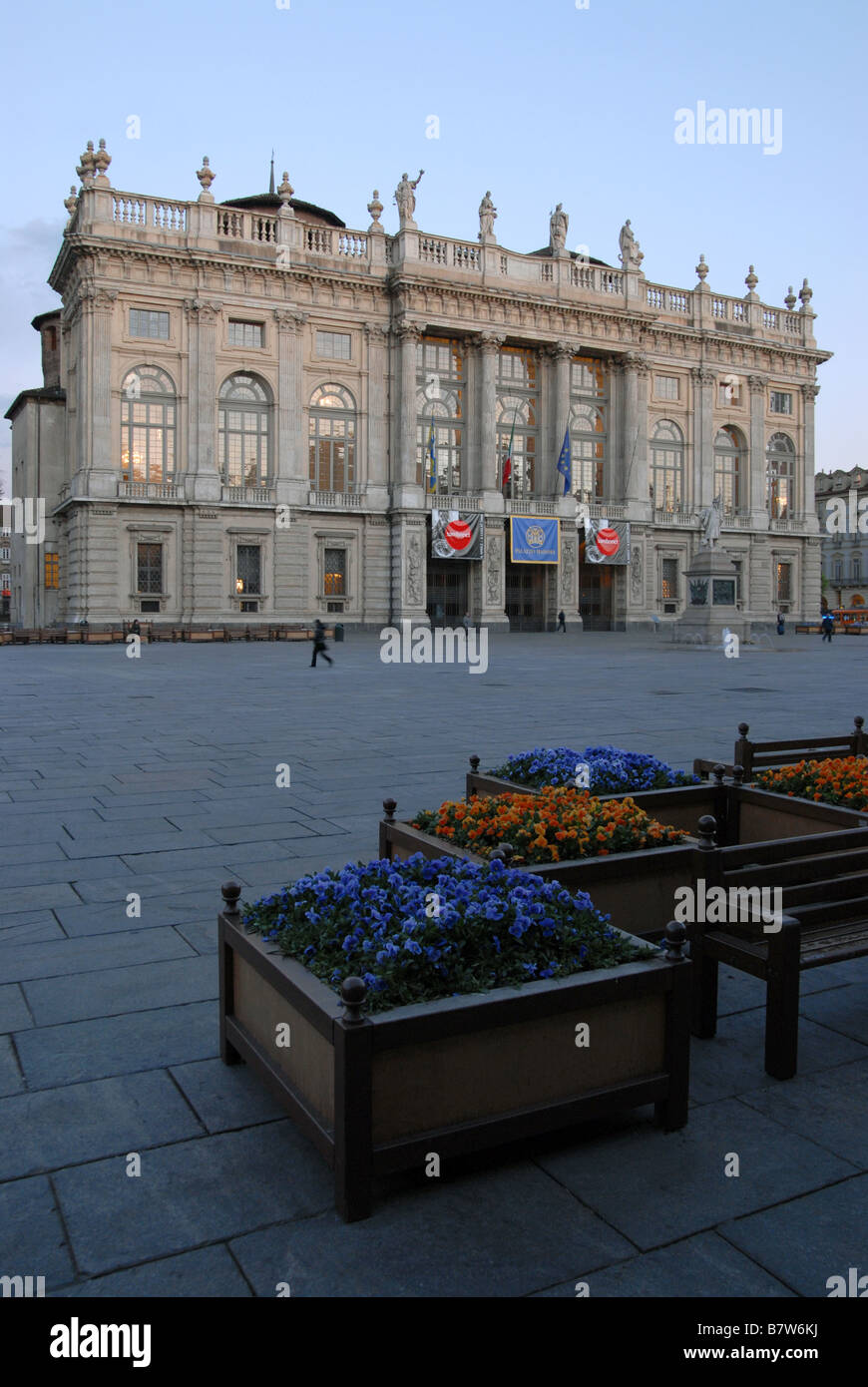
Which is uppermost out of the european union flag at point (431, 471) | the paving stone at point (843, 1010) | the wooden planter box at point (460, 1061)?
the european union flag at point (431, 471)

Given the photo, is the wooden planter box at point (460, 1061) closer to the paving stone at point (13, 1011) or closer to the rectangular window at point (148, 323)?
the paving stone at point (13, 1011)

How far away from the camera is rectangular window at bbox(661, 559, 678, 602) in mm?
60656

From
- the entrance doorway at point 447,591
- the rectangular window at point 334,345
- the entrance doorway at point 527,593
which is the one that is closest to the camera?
the rectangular window at point 334,345

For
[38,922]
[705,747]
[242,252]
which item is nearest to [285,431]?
[242,252]

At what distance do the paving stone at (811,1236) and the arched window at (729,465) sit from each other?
208ft

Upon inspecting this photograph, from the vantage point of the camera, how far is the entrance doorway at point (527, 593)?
5741cm

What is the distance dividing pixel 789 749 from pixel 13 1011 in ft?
19.9

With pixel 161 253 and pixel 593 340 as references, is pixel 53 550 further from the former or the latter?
pixel 593 340

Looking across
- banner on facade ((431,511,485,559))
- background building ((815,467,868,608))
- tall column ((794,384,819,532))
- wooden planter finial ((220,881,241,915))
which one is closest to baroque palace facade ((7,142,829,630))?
banner on facade ((431,511,485,559))

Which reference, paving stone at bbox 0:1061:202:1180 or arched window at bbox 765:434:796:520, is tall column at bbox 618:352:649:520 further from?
paving stone at bbox 0:1061:202:1180

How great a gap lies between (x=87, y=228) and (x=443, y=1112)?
160ft

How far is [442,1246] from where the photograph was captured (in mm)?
3033

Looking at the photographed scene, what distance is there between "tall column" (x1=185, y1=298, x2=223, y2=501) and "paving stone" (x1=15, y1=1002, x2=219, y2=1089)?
45096 mm

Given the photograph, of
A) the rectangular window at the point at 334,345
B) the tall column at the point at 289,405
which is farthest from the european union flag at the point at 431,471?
the tall column at the point at 289,405
